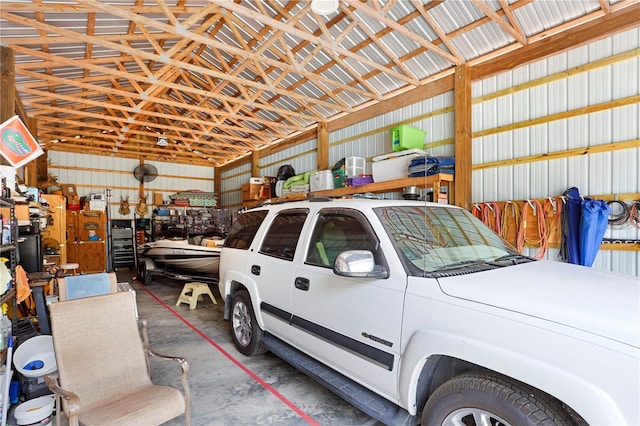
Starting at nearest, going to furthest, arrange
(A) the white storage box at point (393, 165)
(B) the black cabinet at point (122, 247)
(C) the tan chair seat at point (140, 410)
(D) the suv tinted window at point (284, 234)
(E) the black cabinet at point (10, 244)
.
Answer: (C) the tan chair seat at point (140, 410)
(E) the black cabinet at point (10, 244)
(D) the suv tinted window at point (284, 234)
(A) the white storage box at point (393, 165)
(B) the black cabinet at point (122, 247)

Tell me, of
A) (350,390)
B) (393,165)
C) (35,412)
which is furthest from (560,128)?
(35,412)

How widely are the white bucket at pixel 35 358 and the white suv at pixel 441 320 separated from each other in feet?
5.80

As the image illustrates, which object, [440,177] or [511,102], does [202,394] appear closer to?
[440,177]

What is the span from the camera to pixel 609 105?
3963 mm

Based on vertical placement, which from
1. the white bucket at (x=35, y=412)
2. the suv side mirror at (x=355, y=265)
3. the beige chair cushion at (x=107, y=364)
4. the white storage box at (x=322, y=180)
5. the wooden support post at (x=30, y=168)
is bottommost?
the white bucket at (x=35, y=412)

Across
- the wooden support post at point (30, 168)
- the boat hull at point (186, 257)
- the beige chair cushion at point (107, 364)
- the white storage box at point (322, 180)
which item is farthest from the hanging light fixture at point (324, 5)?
the wooden support post at point (30, 168)

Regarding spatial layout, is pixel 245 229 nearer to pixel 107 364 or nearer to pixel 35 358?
pixel 107 364

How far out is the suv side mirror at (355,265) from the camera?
1.86 meters

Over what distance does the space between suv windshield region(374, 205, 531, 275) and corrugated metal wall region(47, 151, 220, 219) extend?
40.1ft

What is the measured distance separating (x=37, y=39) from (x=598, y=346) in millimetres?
6771

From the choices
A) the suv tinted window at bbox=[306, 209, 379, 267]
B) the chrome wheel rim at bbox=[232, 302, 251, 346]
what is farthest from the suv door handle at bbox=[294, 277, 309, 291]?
the chrome wheel rim at bbox=[232, 302, 251, 346]

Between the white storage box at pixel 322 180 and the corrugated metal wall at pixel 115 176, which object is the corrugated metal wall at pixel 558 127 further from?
the corrugated metal wall at pixel 115 176

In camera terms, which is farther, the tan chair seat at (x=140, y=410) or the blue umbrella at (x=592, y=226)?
the blue umbrella at (x=592, y=226)

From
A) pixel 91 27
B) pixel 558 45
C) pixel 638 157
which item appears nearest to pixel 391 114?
pixel 558 45
